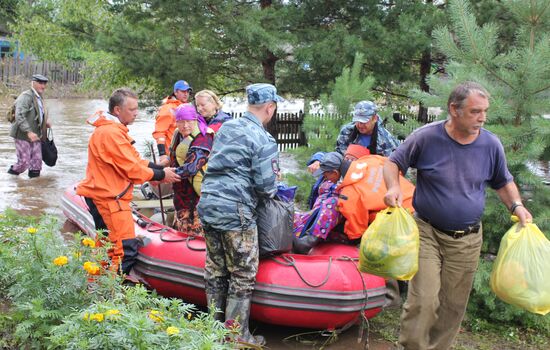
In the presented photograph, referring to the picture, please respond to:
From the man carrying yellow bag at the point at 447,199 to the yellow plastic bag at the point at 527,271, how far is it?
0.46 feet

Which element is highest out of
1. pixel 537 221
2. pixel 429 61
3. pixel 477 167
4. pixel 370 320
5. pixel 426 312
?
pixel 429 61

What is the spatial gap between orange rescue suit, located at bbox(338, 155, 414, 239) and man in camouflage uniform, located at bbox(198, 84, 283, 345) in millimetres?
976

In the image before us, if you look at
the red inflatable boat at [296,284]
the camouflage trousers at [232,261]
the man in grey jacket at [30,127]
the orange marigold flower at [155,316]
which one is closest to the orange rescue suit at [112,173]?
the red inflatable boat at [296,284]

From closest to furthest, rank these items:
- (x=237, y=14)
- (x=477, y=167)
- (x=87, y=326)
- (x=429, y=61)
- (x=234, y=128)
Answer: (x=87, y=326), (x=477, y=167), (x=234, y=128), (x=237, y=14), (x=429, y=61)

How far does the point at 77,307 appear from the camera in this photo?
11.7 feet

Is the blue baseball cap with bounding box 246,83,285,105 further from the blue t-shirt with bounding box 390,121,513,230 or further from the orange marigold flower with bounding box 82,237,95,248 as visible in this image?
the orange marigold flower with bounding box 82,237,95,248

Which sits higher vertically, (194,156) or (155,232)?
(194,156)

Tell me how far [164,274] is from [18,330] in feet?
6.95

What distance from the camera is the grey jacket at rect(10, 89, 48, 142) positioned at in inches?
414

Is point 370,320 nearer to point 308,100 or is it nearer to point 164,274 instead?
point 164,274

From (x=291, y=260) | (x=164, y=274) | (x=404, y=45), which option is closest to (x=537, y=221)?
(x=291, y=260)

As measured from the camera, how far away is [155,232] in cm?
578

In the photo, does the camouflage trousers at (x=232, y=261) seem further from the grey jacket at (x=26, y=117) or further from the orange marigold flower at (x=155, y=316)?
the grey jacket at (x=26, y=117)

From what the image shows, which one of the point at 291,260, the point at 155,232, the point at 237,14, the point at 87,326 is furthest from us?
the point at 237,14
